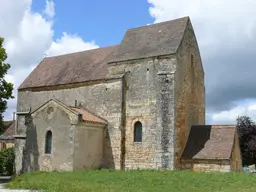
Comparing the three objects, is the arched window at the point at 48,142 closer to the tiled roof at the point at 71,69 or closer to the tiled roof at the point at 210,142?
the tiled roof at the point at 71,69

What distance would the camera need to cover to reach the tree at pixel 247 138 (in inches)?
1294

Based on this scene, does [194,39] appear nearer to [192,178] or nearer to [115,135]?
[115,135]

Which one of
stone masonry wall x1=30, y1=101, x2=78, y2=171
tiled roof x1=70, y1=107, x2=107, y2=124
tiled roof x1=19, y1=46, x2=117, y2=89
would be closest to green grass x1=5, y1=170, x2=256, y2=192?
stone masonry wall x1=30, y1=101, x2=78, y2=171

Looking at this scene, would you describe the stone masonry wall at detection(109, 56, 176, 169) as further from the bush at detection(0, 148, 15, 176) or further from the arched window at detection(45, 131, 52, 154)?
the bush at detection(0, 148, 15, 176)

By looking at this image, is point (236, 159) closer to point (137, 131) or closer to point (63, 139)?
point (137, 131)

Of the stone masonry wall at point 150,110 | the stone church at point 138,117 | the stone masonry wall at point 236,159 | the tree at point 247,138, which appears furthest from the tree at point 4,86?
the tree at point 247,138

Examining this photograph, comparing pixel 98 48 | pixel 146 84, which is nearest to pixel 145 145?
pixel 146 84

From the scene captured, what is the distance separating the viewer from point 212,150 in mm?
22812

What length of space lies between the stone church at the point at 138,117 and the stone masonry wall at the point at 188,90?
0.07m

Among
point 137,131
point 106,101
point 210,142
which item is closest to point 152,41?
point 106,101

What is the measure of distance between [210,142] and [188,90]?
4252 mm

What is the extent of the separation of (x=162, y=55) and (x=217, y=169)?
8291 millimetres

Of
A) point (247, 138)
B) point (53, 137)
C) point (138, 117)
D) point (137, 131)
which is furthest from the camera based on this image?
point (247, 138)

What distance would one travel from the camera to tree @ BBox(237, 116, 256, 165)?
108ft
